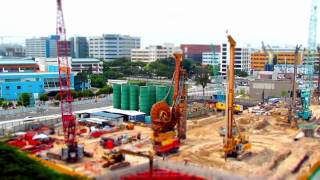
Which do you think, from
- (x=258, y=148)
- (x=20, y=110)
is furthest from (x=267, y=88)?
(x=20, y=110)

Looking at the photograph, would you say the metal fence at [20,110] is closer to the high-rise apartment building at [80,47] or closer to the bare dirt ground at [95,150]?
the bare dirt ground at [95,150]

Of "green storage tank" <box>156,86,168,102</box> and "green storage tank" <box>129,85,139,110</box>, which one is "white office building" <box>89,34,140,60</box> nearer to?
"green storage tank" <box>129,85,139,110</box>

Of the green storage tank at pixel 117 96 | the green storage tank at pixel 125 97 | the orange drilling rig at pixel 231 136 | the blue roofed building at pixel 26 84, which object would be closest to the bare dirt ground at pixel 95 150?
the orange drilling rig at pixel 231 136

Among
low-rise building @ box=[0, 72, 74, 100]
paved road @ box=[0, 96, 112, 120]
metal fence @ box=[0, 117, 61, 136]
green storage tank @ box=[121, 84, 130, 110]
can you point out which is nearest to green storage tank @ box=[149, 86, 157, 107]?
green storage tank @ box=[121, 84, 130, 110]

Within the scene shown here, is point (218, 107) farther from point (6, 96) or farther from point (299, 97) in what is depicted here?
point (6, 96)

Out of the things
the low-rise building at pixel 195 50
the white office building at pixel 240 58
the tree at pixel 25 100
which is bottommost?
the tree at pixel 25 100

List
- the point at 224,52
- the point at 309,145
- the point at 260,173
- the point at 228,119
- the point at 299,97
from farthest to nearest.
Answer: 1. the point at 224,52
2. the point at 299,97
3. the point at 309,145
4. the point at 228,119
5. the point at 260,173

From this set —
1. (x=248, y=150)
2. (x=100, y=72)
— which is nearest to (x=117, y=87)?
(x=248, y=150)
